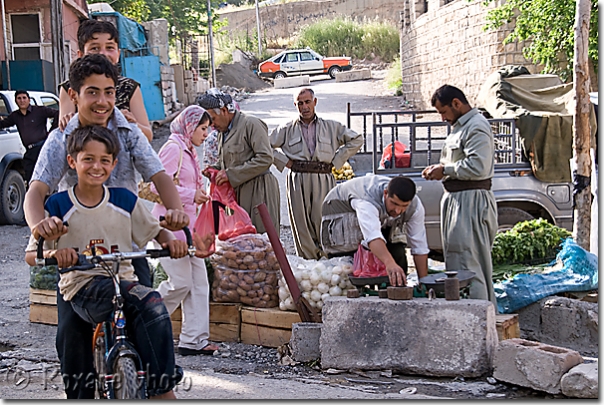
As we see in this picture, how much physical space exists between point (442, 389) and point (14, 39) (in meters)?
15.7

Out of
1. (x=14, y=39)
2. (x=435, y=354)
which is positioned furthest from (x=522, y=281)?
(x=14, y=39)

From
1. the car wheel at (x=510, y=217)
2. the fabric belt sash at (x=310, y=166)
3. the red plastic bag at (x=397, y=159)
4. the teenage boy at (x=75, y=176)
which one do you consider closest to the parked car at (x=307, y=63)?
the red plastic bag at (x=397, y=159)

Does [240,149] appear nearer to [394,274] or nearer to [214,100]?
[214,100]

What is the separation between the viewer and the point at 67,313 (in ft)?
11.6

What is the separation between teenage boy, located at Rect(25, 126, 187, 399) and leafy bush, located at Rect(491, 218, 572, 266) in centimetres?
466

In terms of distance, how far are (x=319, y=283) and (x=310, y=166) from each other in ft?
5.93

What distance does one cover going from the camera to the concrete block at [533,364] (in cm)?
458

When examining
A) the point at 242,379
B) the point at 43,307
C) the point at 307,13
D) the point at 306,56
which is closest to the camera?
the point at 242,379

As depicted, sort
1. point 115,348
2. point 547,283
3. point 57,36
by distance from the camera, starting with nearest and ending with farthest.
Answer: point 115,348
point 547,283
point 57,36

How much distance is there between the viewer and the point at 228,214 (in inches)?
255

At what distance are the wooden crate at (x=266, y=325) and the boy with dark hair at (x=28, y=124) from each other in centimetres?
607

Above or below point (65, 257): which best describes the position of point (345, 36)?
above

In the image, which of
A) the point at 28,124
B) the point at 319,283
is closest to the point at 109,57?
the point at 319,283

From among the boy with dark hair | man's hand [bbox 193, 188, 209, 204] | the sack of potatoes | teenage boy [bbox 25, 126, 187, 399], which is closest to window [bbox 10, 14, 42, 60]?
the boy with dark hair
